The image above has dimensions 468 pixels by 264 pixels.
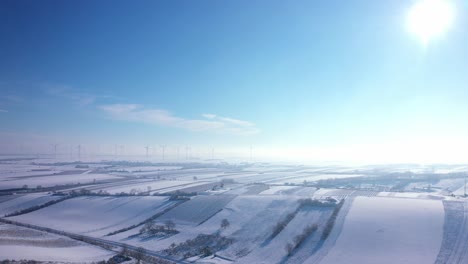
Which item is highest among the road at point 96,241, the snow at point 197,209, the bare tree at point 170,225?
the snow at point 197,209

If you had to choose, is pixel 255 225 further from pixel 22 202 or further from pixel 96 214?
pixel 22 202

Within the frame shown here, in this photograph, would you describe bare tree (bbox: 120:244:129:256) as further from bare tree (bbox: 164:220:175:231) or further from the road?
bare tree (bbox: 164:220:175:231)

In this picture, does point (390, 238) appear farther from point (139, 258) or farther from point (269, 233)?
point (139, 258)

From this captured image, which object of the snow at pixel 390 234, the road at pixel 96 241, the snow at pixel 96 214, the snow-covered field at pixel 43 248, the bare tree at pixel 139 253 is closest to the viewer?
the snow-covered field at pixel 43 248

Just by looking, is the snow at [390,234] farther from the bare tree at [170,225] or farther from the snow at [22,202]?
the snow at [22,202]

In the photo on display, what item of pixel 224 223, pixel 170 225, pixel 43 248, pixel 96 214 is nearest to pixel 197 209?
pixel 170 225

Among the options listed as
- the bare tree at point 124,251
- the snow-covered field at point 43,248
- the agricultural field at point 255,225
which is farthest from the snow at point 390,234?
the snow-covered field at point 43,248

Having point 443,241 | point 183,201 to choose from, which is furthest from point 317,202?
point 183,201

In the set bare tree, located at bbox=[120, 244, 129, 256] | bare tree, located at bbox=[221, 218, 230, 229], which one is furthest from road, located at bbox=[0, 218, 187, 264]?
bare tree, located at bbox=[221, 218, 230, 229]
